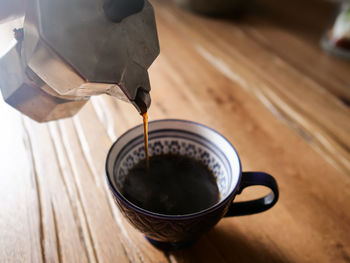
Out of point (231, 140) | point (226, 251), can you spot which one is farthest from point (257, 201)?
point (231, 140)

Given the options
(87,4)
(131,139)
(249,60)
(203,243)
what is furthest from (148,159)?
(249,60)

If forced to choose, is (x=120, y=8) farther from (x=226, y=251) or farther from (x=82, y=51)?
(x=226, y=251)

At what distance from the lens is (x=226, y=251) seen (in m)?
0.49

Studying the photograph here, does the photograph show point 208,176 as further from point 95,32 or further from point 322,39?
point 322,39

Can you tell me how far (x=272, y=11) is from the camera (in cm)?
127

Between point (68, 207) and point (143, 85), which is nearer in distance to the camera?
point (143, 85)

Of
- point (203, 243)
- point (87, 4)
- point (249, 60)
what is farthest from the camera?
point (249, 60)

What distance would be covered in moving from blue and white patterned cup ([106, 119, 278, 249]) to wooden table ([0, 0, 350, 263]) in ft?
0.22

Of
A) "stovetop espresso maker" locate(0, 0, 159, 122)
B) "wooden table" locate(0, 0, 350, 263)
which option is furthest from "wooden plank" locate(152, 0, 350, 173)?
"stovetop espresso maker" locate(0, 0, 159, 122)

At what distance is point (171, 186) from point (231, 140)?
7.5 inches

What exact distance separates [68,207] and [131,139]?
147mm

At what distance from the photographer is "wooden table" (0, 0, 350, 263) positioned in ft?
1.60

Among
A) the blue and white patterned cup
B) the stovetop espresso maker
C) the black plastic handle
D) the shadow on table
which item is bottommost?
the shadow on table

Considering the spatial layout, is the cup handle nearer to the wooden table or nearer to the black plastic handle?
the wooden table
